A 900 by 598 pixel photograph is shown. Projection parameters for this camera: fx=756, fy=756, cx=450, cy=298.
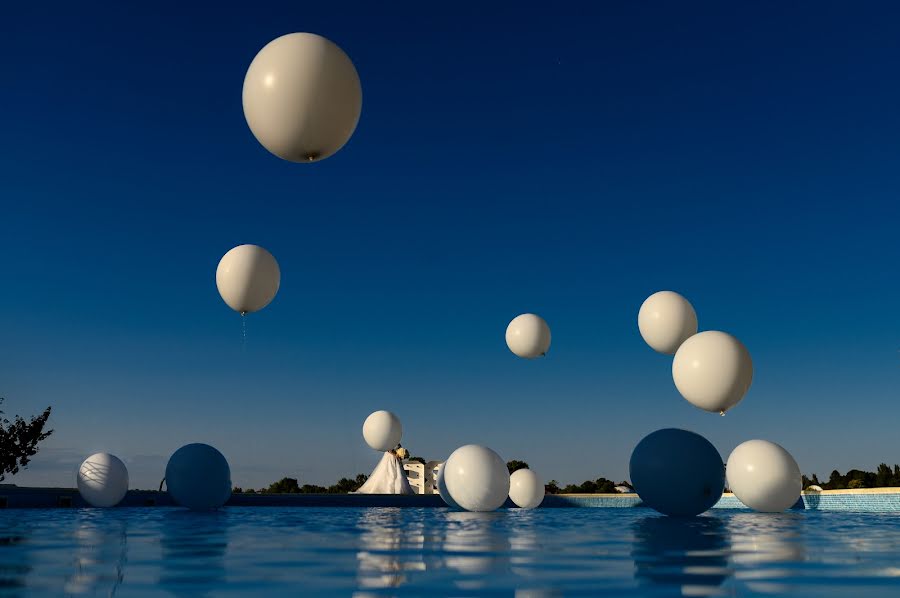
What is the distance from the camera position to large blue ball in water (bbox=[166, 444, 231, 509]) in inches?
639

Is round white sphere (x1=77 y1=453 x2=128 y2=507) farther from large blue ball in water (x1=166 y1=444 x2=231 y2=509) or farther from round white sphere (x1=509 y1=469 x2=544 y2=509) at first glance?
round white sphere (x1=509 y1=469 x2=544 y2=509)

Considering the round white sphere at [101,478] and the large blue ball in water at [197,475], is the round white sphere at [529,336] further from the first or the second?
the round white sphere at [101,478]

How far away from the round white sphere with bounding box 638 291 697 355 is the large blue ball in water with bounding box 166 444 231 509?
963 centimetres

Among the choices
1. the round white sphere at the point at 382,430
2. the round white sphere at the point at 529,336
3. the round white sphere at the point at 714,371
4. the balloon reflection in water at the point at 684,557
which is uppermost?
the round white sphere at the point at 529,336

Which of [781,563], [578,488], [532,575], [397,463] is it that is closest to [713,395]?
[781,563]

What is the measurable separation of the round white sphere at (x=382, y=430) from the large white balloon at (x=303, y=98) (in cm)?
1965

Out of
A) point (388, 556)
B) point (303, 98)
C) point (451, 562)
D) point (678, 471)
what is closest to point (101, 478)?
point (678, 471)

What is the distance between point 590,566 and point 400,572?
1.60 m

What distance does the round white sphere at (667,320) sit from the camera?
1484cm

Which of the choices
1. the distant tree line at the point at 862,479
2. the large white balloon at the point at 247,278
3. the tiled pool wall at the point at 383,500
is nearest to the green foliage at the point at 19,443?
the tiled pool wall at the point at 383,500

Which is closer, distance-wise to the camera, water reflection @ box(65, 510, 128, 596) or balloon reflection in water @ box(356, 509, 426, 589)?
water reflection @ box(65, 510, 128, 596)

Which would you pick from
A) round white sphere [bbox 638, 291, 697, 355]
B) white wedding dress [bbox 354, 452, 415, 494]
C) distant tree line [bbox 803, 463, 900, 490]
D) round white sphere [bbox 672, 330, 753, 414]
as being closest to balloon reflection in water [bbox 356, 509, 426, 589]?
round white sphere [bbox 672, 330, 753, 414]

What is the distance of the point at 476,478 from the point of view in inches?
589

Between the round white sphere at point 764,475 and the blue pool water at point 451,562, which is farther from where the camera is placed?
the round white sphere at point 764,475
